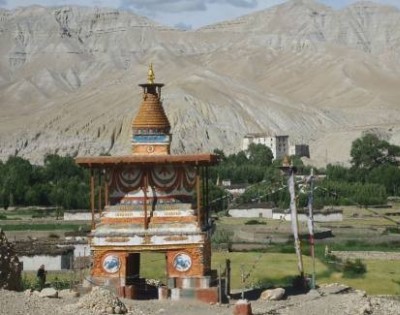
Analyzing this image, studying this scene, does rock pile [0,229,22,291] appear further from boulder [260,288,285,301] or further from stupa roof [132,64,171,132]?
boulder [260,288,285,301]

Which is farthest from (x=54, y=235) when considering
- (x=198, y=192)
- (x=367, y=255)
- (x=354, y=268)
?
(x=198, y=192)

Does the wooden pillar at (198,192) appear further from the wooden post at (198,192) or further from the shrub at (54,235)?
the shrub at (54,235)

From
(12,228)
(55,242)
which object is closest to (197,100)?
(12,228)

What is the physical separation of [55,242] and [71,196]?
122ft

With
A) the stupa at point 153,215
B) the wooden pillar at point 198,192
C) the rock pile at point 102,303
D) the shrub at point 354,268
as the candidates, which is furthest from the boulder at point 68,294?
the shrub at point 354,268

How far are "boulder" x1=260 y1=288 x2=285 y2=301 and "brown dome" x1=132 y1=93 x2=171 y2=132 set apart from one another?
17.7 feet

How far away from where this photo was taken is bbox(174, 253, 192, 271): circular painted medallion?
2755 cm

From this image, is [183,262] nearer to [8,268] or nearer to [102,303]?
[102,303]

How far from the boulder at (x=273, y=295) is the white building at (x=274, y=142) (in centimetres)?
12169

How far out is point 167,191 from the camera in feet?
93.6

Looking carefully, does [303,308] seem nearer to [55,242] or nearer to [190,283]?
[190,283]

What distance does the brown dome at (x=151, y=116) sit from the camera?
1145 inches

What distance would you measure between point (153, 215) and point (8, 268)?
4.31 meters

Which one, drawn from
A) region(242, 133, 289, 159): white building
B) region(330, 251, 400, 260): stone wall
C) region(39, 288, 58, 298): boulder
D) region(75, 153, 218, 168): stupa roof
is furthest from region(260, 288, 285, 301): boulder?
region(242, 133, 289, 159): white building
